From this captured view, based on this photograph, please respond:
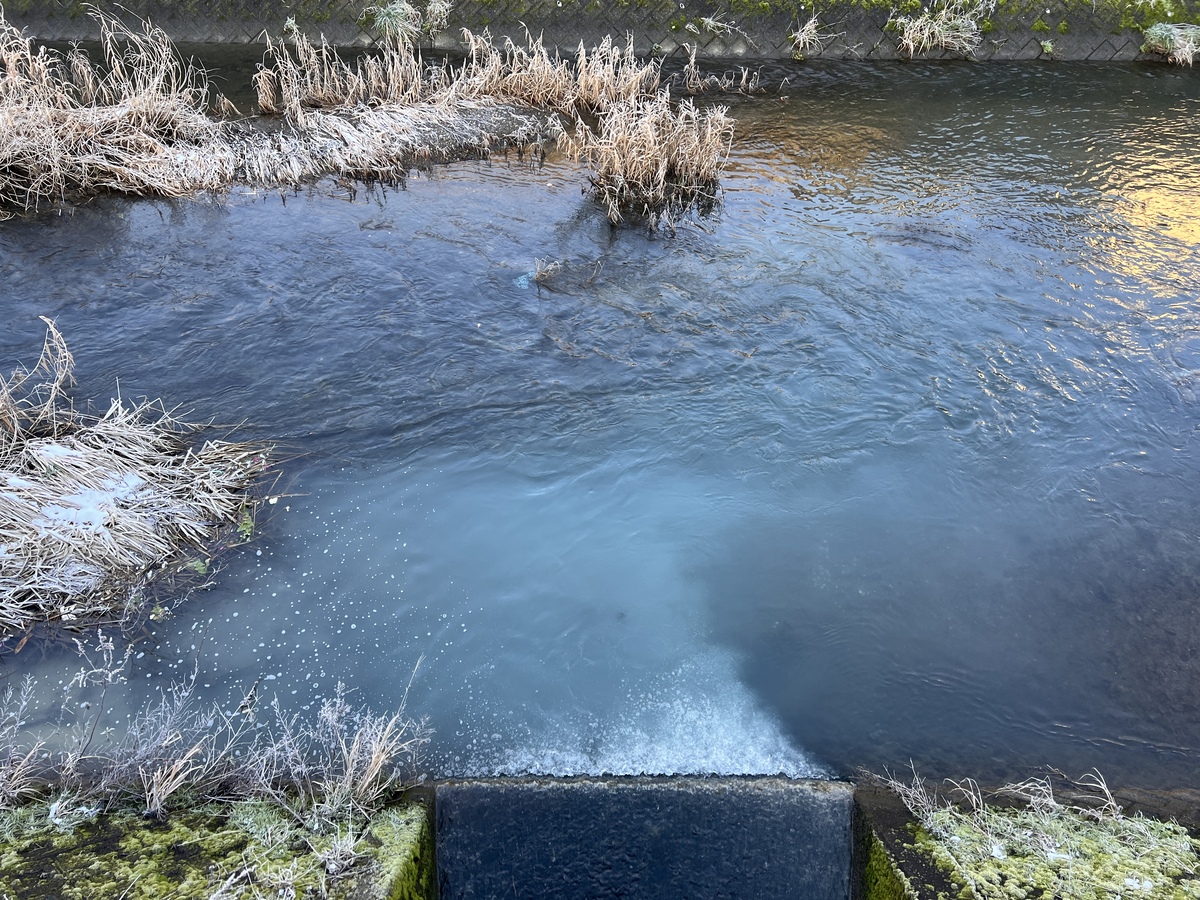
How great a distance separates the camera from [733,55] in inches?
485

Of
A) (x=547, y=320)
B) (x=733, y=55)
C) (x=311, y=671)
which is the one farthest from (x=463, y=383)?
(x=733, y=55)

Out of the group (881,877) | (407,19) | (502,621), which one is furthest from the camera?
(407,19)

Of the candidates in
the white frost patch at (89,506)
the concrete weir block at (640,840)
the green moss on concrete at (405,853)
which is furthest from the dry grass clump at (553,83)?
the green moss on concrete at (405,853)

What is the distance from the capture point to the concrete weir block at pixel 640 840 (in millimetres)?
3309

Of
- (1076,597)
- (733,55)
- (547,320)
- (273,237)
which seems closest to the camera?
(1076,597)

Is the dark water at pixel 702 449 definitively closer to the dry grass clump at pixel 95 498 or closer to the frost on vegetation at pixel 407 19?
the dry grass clump at pixel 95 498

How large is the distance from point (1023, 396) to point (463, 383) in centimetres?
378

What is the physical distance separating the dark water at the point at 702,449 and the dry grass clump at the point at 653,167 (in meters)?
0.32

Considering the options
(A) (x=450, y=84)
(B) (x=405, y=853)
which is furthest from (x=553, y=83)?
(B) (x=405, y=853)

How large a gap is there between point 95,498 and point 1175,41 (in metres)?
14.0

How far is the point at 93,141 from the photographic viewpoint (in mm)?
8203

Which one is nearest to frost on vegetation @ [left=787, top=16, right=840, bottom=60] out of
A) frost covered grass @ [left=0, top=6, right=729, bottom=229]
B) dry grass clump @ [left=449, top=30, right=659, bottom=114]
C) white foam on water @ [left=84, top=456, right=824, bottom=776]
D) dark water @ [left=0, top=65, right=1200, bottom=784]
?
frost covered grass @ [left=0, top=6, right=729, bottom=229]

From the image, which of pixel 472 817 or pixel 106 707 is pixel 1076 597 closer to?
pixel 472 817

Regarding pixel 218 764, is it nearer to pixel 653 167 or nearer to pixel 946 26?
pixel 653 167
